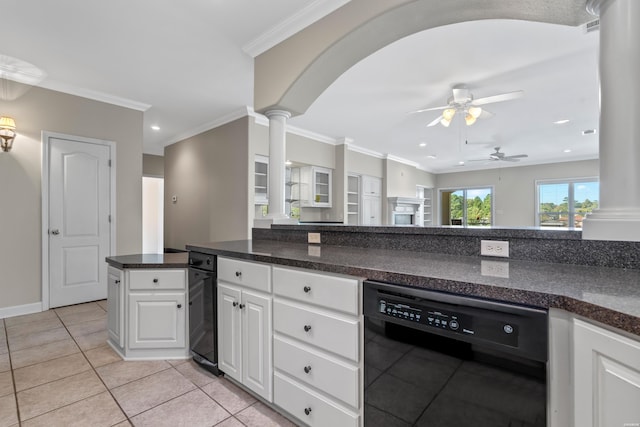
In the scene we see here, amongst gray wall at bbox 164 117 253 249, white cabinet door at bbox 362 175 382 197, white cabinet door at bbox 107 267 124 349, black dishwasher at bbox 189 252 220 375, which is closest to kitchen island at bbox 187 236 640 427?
black dishwasher at bbox 189 252 220 375

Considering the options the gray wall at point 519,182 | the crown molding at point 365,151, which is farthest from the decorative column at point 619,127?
the gray wall at point 519,182

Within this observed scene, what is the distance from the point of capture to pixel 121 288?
227cm

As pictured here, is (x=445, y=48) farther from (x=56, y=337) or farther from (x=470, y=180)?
(x=470, y=180)

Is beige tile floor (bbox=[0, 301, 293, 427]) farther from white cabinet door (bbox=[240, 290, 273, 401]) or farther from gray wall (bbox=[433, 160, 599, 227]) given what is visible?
gray wall (bbox=[433, 160, 599, 227])

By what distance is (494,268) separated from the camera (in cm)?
121

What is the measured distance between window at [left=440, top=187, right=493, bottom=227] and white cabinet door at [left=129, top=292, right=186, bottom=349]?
9374mm

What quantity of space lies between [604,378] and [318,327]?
99 centimetres

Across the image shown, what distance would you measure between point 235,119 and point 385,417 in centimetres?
458

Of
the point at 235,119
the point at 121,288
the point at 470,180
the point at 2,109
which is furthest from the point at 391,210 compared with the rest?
the point at 2,109

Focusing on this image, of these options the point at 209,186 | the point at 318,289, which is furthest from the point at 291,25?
the point at 209,186

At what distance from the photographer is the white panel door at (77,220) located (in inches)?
141

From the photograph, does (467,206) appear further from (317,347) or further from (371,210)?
(317,347)

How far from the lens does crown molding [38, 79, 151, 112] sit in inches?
140

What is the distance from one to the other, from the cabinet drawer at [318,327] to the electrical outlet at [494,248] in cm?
77
